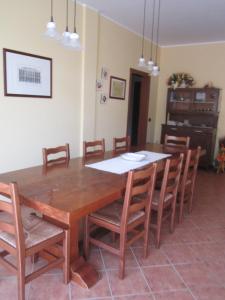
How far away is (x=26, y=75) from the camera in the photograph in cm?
309

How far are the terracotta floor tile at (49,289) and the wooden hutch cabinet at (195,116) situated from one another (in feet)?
13.8

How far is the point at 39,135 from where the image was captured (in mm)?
3379

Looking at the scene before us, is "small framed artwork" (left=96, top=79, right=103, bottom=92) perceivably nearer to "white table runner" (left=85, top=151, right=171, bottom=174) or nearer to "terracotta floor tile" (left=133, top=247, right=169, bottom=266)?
"white table runner" (left=85, top=151, right=171, bottom=174)

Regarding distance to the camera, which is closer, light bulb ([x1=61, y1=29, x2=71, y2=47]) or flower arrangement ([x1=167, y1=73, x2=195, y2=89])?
light bulb ([x1=61, y1=29, x2=71, y2=47])

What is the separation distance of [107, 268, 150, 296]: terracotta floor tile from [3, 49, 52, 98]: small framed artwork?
223 centimetres

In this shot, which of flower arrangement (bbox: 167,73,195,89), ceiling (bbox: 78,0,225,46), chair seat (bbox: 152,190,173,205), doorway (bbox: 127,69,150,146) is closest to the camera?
chair seat (bbox: 152,190,173,205)

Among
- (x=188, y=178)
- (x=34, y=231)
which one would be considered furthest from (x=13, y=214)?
(x=188, y=178)

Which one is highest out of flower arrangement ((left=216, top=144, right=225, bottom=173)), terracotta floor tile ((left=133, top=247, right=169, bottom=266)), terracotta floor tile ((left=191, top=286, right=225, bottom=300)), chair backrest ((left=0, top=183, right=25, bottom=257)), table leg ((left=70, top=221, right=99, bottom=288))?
chair backrest ((left=0, top=183, right=25, bottom=257))

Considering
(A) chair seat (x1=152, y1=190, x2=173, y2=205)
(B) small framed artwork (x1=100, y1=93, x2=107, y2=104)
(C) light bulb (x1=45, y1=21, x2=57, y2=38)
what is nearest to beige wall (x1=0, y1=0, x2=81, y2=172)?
(B) small framed artwork (x1=100, y1=93, x2=107, y2=104)

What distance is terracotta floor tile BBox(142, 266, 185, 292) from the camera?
6.29 ft

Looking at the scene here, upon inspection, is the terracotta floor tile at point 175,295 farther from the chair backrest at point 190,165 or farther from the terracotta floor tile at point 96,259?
the chair backrest at point 190,165

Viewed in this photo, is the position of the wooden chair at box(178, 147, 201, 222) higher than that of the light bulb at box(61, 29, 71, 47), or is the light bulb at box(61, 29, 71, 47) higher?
the light bulb at box(61, 29, 71, 47)

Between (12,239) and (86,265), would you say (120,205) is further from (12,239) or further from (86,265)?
(12,239)

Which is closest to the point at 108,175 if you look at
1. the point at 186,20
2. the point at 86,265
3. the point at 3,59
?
the point at 86,265
